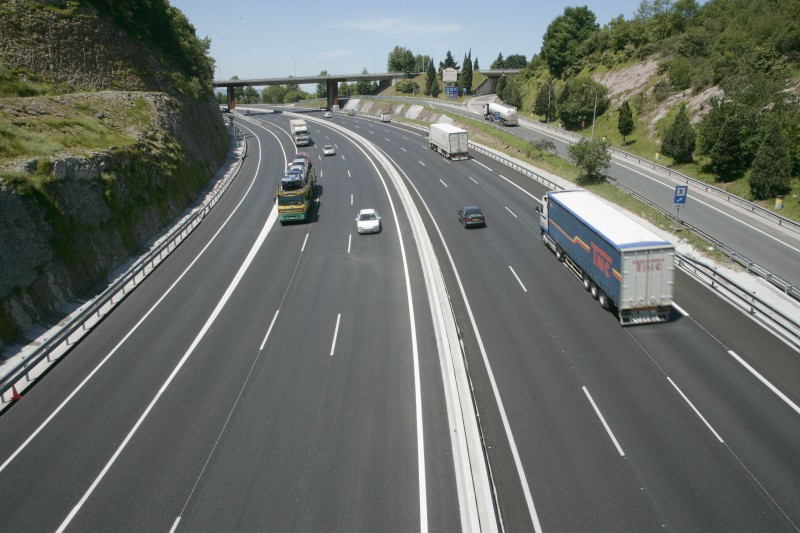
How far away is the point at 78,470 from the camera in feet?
49.8

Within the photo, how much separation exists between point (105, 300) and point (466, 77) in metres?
151

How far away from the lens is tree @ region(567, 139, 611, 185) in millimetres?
48438

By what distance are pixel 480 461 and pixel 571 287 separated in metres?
14.6

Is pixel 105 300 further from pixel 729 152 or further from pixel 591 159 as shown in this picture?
pixel 729 152

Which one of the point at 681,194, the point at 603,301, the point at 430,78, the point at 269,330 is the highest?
the point at 430,78

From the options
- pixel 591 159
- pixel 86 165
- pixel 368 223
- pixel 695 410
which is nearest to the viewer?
pixel 695 410

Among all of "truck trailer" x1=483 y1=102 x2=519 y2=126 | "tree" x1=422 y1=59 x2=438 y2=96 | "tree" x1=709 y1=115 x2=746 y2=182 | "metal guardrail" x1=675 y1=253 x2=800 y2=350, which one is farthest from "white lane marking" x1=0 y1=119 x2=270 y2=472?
"tree" x1=422 y1=59 x2=438 y2=96

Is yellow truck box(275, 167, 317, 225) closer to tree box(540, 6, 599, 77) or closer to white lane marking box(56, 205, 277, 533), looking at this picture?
white lane marking box(56, 205, 277, 533)

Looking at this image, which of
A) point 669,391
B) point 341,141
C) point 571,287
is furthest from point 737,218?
point 341,141

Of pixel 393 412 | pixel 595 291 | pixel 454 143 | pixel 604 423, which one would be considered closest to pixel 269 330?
pixel 393 412

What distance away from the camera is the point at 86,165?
32.9 meters

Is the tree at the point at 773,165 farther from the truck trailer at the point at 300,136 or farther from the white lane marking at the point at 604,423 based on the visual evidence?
the truck trailer at the point at 300,136

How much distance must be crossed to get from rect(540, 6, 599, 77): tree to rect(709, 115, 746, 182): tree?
66482 millimetres

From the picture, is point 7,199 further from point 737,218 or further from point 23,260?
point 737,218
